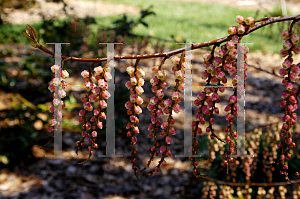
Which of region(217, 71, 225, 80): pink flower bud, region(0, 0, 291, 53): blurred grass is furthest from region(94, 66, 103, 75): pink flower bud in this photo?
region(0, 0, 291, 53): blurred grass

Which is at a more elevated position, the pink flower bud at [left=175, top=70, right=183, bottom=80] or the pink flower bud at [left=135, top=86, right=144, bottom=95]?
the pink flower bud at [left=175, top=70, right=183, bottom=80]

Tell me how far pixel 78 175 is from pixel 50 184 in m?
0.27

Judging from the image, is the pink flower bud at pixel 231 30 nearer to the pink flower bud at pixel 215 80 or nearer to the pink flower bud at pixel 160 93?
the pink flower bud at pixel 215 80

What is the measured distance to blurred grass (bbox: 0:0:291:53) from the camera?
5.80 metres

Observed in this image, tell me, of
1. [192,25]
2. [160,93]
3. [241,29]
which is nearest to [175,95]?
[160,93]

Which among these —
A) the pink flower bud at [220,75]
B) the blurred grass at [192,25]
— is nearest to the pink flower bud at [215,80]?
the pink flower bud at [220,75]

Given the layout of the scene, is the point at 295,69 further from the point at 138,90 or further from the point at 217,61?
the point at 138,90

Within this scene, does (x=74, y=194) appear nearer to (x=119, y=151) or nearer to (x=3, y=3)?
(x=119, y=151)

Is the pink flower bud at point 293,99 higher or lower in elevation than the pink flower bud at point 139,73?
lower

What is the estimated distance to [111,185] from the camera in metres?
2.64

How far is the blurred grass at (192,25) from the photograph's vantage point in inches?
228

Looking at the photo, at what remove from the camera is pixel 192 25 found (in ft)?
22.9

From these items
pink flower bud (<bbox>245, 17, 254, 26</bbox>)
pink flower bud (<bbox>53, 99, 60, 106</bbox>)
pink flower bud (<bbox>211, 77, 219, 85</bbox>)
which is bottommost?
pink flower bud (<bbox>53, 99, 60, 106</bbox>)

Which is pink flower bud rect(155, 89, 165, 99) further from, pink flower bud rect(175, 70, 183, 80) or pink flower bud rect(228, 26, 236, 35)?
pink flower bud rect(228, 26, 236, 35)
